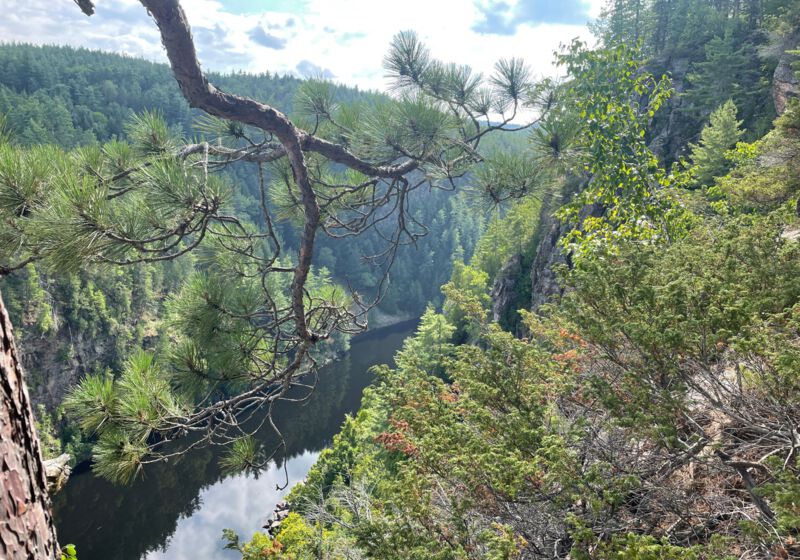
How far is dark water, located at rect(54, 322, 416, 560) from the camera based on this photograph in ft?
65.4

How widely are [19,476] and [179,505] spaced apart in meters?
26.1

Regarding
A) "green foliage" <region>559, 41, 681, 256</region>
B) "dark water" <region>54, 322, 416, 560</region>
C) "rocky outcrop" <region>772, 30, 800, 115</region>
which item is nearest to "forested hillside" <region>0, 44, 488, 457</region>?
"green foliage" <region>559, 41, 681, 256</region>

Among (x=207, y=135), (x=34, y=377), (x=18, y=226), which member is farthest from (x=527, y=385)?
(x=34, y=377)

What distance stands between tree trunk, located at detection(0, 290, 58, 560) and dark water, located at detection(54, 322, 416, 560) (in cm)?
1737

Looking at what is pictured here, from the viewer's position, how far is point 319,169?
361 centimetres

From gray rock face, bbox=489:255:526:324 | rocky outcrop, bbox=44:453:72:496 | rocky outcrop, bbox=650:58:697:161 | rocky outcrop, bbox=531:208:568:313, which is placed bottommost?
gray rock face, bbox=489:255:526:324

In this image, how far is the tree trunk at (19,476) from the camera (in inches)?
34.5

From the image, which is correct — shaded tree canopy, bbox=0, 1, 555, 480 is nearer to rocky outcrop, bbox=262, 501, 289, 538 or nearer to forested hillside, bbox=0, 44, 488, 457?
forested hillside, bbox=0, 44, 488, 457

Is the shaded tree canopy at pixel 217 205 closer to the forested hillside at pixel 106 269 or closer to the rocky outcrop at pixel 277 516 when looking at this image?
the forested hillside at pixel 106 269

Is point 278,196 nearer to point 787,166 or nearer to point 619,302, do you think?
point 619,302

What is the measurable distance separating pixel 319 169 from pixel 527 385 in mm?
2155

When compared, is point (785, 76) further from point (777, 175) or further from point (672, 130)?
point (777, 175)

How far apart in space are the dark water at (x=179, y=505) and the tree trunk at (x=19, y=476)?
17374mm

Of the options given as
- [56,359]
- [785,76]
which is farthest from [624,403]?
[56,359]
